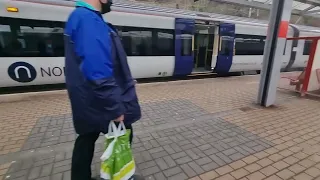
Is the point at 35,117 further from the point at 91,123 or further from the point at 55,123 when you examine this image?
the point at 91,123

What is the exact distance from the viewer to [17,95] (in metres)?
5.33

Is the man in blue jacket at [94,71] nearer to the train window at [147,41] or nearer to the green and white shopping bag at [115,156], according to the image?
the green and white shopping bag at [115,156]

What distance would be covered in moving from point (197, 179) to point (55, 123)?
2817mm

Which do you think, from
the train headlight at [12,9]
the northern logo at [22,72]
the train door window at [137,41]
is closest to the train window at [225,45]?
the train door window at [137,41]

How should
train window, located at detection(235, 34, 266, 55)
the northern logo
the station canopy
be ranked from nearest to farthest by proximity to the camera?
the northern logo, train window, located at detection(235, 34, 266, 55), the station canopy

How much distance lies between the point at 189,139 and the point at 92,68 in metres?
2.25

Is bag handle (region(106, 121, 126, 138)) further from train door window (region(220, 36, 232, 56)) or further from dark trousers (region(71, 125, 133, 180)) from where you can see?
train door window (region(220, 36, 232, 56))

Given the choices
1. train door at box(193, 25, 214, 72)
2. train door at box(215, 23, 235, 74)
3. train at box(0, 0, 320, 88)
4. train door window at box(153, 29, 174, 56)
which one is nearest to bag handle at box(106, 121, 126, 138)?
train at box(0, 0, 320, 88)

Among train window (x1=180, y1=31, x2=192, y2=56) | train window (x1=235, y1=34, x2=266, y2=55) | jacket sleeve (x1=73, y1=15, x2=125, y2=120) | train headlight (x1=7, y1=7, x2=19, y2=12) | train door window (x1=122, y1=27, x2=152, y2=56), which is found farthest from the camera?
train window (x1=235, y1=34, x2=266, y2=55)

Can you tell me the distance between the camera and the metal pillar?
14.8 ft

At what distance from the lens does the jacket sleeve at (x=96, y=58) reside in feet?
4.86

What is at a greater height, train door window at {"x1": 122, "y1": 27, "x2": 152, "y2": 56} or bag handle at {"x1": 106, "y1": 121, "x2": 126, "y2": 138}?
train door window at {"x1": 122, "y1": 27, "x2": 152, "y2": 56}

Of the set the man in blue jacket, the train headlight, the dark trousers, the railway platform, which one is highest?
the train headlight

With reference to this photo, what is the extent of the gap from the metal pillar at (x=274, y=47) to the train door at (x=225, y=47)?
4.47m
